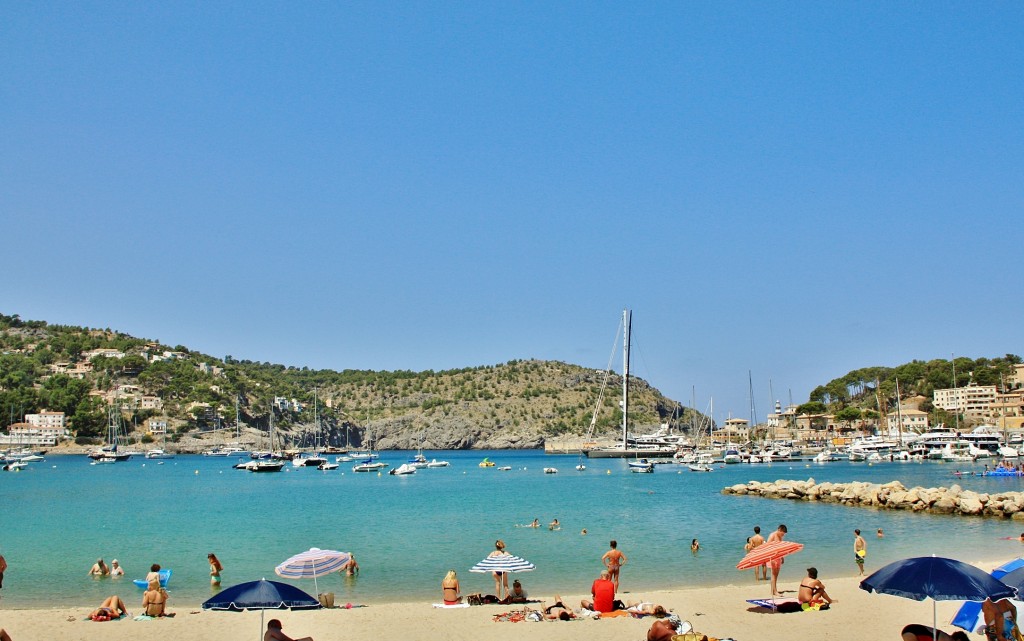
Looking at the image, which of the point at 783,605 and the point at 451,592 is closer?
the point at 783,605

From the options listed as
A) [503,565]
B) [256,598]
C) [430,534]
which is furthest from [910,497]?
[256,598]

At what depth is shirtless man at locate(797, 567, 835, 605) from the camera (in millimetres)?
17156

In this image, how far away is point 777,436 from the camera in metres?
184

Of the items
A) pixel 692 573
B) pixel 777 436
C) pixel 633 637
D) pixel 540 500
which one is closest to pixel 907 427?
pixel 777 436

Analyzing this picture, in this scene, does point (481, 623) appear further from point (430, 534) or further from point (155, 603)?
point (430, 534)

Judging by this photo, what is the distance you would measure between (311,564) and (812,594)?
10.4m

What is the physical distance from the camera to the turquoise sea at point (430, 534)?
76.4ft

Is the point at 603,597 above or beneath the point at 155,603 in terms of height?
above

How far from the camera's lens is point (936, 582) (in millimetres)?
10156

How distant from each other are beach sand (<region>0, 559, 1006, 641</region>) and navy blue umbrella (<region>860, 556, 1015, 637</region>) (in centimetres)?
470

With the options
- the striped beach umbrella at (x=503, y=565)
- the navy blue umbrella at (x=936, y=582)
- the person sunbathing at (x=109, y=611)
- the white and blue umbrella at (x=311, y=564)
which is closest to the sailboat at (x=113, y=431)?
the person sunbathing at (x=109, y=611)

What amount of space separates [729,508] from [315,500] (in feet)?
91.1

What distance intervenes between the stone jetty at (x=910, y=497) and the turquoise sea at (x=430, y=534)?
1673mm

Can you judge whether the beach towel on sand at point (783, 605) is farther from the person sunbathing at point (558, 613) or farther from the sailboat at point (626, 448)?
the sailboat at point (626, 448)
